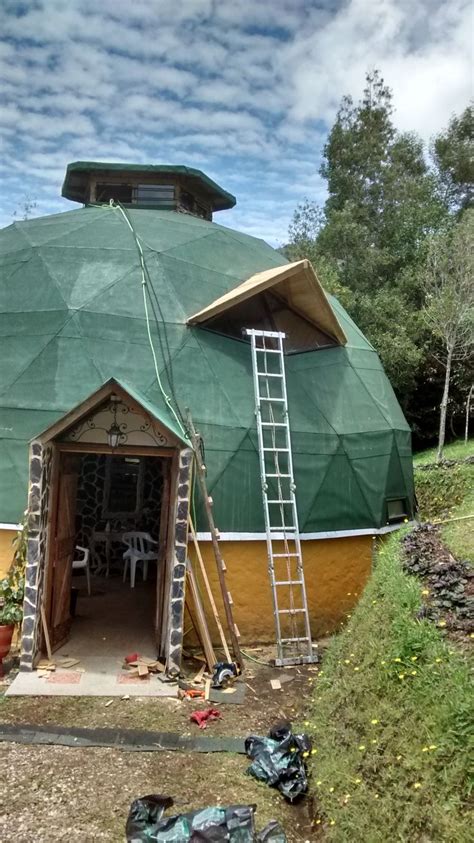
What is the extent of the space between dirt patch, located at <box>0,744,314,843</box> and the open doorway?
1.89m

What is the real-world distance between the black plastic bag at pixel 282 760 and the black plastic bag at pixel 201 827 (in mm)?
714

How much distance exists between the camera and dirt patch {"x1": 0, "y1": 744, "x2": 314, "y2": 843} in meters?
4.00

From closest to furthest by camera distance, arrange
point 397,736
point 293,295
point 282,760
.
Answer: point 397,736, point 282,760, point 293,295

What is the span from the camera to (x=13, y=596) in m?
6.59

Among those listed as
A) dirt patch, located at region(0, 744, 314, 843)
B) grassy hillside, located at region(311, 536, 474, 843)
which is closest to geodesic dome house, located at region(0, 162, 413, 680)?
dirt patch, located at region(0, 744, 314, 843)

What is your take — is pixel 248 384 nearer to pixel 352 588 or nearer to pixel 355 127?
pixel 352 588

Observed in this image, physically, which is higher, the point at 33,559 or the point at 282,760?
the point at 33,559

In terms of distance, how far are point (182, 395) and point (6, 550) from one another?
114 inches

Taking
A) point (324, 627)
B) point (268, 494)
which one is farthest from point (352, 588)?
point (268, 494)

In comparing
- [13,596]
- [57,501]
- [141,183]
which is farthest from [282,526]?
[141,183]

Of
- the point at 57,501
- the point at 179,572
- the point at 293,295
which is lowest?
the point at 179,572

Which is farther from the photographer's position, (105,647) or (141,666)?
(105,647)

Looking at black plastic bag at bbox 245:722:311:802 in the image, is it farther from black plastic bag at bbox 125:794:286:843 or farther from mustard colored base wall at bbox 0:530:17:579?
mustard colored base wall at bbox 0:530:17:579

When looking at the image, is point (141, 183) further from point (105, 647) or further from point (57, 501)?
point (105, 647)
